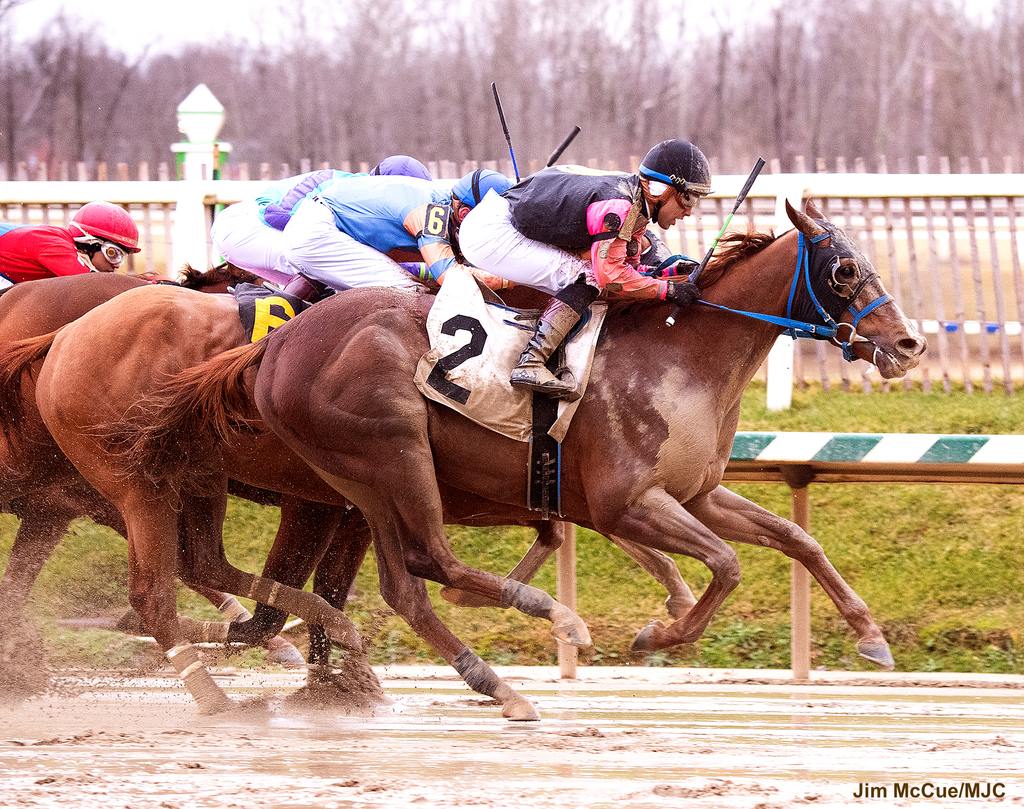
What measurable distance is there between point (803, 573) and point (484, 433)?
1774mm

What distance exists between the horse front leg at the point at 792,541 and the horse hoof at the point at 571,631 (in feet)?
2.25

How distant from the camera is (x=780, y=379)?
9.85 metres

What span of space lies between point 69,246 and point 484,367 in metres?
2.72

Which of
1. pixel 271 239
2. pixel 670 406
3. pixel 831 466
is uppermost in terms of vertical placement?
pixel 271 239

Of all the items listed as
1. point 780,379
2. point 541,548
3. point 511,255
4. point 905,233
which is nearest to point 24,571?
point 541,548

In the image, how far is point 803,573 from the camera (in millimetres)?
6777

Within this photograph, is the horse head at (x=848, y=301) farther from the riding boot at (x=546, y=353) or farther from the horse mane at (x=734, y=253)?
the riding boot at (x=546, y=353)

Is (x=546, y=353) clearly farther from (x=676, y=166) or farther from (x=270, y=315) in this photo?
(x=270, y=315)

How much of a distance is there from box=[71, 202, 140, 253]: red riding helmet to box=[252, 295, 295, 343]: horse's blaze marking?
1.57 metres

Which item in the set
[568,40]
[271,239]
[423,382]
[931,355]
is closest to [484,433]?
[423,382]

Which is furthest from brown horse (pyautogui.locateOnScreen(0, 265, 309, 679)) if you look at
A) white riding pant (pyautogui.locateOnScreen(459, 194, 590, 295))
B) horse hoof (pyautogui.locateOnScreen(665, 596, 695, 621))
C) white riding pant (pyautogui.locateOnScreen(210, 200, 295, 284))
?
horse hoof (pyautogui.locateOnScreen(665, 596, 695, 621))

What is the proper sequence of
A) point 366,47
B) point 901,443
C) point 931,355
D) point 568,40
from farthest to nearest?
point 366,47 < point 568,40 < point 931,355 < point 901,443

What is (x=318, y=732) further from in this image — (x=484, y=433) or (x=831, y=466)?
(x=831, y=466)

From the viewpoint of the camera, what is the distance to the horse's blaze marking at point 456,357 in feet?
18.6
